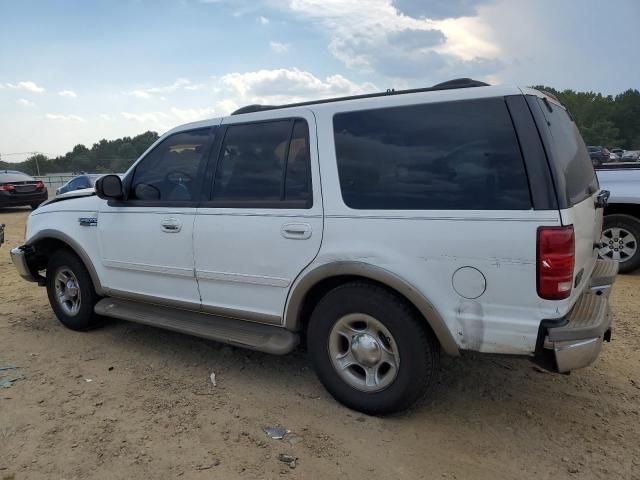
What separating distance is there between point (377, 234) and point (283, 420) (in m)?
1.33

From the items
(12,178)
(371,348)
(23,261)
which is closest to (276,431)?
(371,348)

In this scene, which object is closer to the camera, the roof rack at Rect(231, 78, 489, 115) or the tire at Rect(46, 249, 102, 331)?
the roof rack at Rect(231, 78, 489, 115)

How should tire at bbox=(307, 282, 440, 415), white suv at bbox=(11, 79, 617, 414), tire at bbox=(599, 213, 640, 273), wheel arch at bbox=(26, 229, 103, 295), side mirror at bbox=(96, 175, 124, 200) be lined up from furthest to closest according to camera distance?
1. tire at bbox=(599, 213, 640, 273)
2. wheel arch at bbox=(26, 229, 103, 295)
3. side mirror at bbox=(96, 175, 124, 200)
4. tire at bbox=(307, 282, 440, 415)
5. white suv at bbox=(11, 79, 617, 414)

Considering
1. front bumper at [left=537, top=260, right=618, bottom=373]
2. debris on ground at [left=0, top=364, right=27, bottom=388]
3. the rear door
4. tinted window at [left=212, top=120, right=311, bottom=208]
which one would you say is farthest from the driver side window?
front bumper at [left=537, top=260, right=618, bottom=373]

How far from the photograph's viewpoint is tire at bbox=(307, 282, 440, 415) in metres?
→ 2.91

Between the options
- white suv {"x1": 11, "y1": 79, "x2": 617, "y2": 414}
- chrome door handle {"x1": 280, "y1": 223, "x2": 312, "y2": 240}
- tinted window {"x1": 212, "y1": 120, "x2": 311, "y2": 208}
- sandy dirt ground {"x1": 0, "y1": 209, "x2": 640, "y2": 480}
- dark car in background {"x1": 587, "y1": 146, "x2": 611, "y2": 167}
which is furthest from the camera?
dark car in background {"x1": 587, "y1": 146, "x2": 611, "y2": 167}

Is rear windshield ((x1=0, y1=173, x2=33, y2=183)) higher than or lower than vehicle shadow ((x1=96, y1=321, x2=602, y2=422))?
higher

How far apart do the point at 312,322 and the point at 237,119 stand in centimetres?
160

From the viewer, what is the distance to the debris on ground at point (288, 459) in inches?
107

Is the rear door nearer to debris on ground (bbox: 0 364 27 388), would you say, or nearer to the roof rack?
the roof rack

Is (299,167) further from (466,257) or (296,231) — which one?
(466,257)

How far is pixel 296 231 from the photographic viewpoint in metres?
3.21

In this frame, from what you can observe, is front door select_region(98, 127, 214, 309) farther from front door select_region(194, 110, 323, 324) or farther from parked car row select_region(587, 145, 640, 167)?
parked car row select_region(587, 145, 640, 167)

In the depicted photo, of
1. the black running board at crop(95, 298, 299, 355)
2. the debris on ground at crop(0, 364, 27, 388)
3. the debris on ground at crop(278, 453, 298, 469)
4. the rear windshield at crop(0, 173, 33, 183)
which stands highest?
the rear windshield at crop(0, 173, 33, 183)
